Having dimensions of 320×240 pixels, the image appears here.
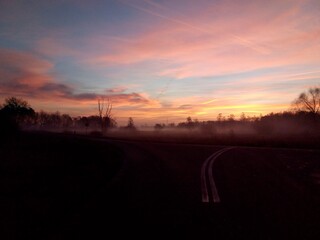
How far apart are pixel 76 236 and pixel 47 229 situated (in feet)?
3.19

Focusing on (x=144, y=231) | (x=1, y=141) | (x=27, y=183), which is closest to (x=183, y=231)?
(x=144, y=231)

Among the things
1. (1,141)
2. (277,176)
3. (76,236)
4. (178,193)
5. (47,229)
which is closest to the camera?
(76,236)

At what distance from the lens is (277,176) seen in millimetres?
13055

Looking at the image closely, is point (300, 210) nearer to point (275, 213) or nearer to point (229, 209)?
point (275, 213)

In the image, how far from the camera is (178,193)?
9531 mm

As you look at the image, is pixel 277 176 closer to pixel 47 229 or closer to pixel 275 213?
pixel 275 213

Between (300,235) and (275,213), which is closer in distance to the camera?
(300,235)

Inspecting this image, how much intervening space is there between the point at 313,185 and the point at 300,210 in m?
4.13

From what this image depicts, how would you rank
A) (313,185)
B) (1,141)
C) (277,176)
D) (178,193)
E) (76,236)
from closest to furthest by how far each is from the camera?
(76,236)
(178,193)
(313,185)
(277,176)
(1,141)

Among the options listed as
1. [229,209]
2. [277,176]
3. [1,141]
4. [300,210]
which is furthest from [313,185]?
[1,141]

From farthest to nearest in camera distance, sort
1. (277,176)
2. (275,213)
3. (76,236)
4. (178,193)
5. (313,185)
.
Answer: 1. (277,176)
2. (313,185)
3. (178,193)
4. (275,213)
5. (76,236)

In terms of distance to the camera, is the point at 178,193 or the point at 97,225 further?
the point at 178,193

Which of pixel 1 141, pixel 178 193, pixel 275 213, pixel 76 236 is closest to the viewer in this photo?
pixel 76 236

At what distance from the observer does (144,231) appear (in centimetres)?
604
